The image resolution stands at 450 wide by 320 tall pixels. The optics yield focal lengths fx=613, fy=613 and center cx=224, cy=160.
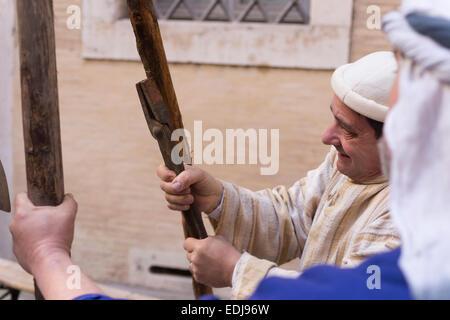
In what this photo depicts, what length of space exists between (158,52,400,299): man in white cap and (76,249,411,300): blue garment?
777 mm

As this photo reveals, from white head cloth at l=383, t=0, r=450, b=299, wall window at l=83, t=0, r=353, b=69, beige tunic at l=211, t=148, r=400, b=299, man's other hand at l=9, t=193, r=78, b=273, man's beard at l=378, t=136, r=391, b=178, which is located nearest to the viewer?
white head cloth at l=383, t=0, r=450, b=299

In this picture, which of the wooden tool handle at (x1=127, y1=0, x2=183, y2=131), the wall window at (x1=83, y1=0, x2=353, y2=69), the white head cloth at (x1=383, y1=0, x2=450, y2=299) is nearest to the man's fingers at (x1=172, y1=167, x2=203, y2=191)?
the wooden tool handle at (x1=127, y1=0, x2=183, y2=131)

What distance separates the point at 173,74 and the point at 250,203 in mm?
3114

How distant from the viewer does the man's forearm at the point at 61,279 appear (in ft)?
4.75

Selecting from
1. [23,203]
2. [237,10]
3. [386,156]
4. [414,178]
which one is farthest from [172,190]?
[237,10]

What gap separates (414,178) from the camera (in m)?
1.05

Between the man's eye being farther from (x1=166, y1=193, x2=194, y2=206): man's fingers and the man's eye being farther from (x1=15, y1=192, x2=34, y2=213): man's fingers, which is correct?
(x1=15, y1=192, x2=34, y2=213): man's fingers

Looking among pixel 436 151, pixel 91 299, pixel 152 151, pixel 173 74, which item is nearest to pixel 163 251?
pixel 152 151

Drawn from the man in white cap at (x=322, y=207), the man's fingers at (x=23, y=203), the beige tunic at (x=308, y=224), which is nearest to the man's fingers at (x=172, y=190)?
the man in white cap at (x=322, y=207)

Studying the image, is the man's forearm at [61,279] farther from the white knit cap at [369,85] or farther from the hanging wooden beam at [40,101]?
the white knit cap at [369,85]

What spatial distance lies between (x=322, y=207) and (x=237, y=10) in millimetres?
3319

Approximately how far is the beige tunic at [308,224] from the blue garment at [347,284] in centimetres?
77

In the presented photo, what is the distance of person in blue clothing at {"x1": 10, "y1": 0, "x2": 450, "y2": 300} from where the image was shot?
0.98 metres

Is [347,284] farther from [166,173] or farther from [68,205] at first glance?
[166,173]
